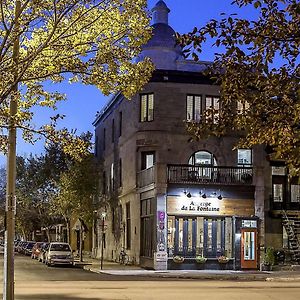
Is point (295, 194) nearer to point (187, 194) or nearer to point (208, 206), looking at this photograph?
point (208, 206)

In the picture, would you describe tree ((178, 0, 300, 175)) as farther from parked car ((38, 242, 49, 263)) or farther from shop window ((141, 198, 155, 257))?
parked car ((38, 242, 49, 263))

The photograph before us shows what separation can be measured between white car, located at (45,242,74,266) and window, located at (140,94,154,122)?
1040 cm

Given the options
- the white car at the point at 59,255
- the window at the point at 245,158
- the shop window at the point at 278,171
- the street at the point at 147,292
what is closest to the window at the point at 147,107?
the window at the point at 245,158

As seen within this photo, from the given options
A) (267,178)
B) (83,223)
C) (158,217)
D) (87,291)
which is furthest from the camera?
(83,223)

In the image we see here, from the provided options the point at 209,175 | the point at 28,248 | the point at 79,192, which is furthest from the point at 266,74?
the point at 28,248

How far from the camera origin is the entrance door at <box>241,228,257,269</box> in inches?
1465

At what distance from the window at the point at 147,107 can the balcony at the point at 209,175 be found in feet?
13.7

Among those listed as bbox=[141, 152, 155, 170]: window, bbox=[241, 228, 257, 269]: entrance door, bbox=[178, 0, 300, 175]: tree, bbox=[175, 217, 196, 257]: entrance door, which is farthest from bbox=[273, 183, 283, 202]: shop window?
bbox=[178, 0, 300, 175]: tree

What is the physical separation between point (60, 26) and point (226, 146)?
28.5m

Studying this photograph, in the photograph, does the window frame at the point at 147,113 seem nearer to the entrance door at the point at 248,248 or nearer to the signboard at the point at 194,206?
the signboard at the point at 194,206

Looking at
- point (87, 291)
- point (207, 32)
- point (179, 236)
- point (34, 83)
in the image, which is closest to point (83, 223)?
point (179, 236)

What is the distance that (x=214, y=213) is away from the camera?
37.2m

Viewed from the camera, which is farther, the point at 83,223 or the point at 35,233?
the point at 35,233

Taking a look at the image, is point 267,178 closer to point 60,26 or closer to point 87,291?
point 87,291
